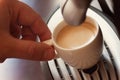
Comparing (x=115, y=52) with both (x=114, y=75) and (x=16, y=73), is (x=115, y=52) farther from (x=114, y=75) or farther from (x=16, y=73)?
(x=16, y=73)

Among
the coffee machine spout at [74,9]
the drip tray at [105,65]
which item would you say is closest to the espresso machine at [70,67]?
the drip tray at [105,65]

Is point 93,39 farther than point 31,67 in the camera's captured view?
No

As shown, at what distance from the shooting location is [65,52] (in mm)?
257

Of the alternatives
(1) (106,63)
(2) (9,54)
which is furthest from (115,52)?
(2) (9,54)

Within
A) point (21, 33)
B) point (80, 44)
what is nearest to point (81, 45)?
point (80, 44)

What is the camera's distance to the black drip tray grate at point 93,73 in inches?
11.5

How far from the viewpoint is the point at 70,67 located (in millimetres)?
313

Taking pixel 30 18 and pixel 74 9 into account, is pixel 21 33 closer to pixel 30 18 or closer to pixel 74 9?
pixel 30 18

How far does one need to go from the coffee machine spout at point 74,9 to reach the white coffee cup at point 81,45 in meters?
0.05

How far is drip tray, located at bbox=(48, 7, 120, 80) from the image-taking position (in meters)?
0.29

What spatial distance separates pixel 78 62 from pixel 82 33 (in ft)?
0.12

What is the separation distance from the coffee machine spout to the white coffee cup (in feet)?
0.16

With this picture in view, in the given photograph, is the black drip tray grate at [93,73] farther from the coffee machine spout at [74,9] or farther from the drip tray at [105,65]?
the coffee machine spout at [74,9]

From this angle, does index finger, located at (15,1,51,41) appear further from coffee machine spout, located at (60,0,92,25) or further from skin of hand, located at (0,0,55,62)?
coffee machine spout, located at (60,0,92,25)
